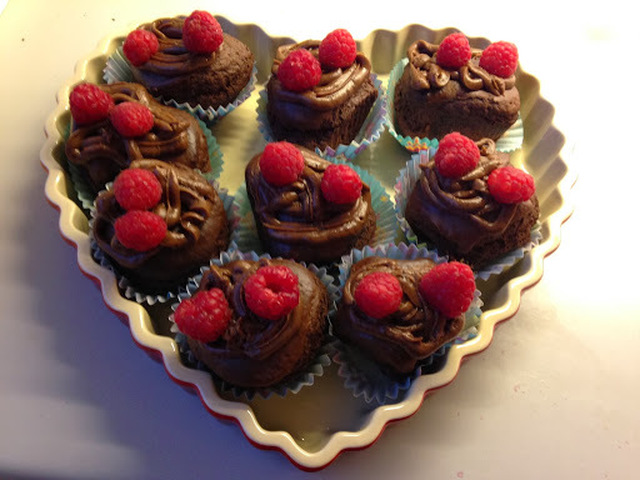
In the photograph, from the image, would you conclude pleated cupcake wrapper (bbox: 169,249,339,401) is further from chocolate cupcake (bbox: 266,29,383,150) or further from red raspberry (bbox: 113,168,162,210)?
chocolate cupcake (bbox: 266,29,383,150)

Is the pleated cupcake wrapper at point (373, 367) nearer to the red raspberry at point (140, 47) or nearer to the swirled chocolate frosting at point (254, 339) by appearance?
the swirled chocolate frosting at point (254, 339)

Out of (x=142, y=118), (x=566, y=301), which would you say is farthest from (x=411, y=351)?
(x=142, y=118)

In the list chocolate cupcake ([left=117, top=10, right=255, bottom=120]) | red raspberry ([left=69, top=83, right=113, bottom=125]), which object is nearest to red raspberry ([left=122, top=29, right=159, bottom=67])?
chocolate cupcake ([left=117, top=10, right=255, bottom=120])

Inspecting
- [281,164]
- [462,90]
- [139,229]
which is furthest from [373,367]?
[462,90]

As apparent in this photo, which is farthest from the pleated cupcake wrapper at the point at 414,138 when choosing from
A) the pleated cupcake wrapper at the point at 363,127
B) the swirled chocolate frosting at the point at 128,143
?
the swirled chocolate frosting at the point at 128,143

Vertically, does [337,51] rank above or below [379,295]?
above

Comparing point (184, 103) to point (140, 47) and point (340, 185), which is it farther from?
point (340, 185)
